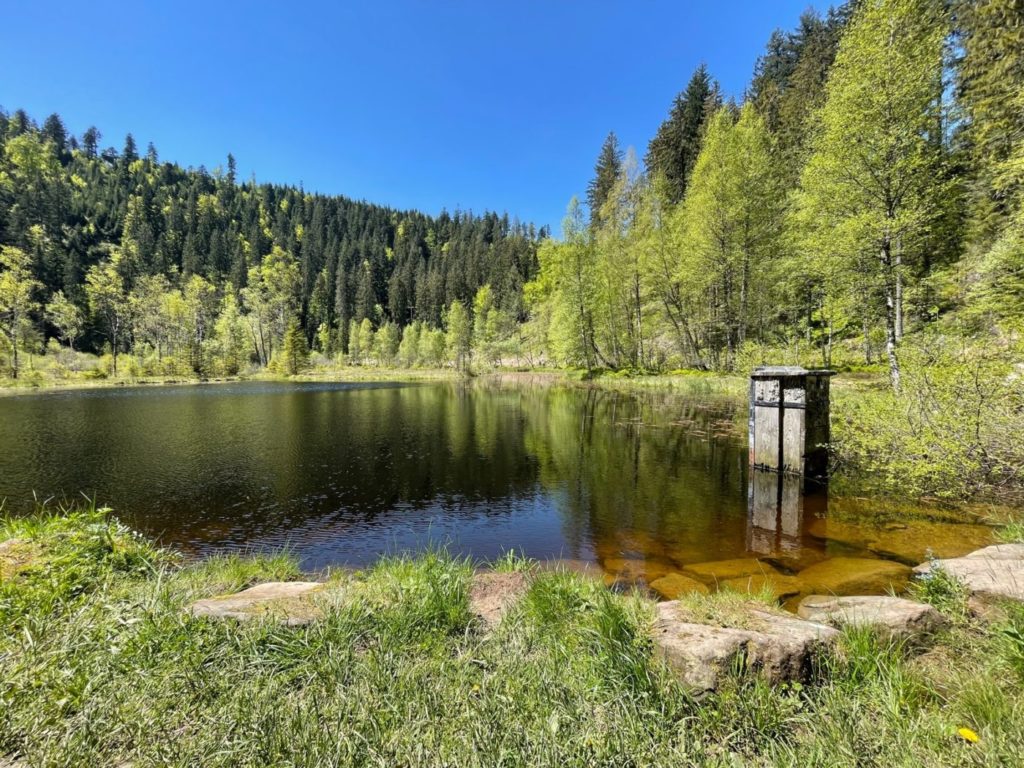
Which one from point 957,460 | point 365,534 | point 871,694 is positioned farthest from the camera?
point 365,534

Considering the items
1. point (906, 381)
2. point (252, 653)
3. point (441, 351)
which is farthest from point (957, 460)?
point (441, 351)

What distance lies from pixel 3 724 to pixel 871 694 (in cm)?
516

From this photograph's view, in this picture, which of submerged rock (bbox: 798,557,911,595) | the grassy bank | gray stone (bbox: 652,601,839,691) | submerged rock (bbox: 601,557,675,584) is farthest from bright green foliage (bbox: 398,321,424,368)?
gray stone (bbox: 652,601,839,691)

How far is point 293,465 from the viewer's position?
14625 mm

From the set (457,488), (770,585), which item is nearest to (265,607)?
(770,585)

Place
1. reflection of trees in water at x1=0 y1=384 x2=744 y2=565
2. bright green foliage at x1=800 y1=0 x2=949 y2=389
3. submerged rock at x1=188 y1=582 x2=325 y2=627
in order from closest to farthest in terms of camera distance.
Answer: submerged rock at x1=188 y1=582 x2=325 y2=627
reflection of trees in water at x1=0 y1=384 x2=744 y2=565
bright green foliage at x1=800 y1=0 x2=949 y2=389

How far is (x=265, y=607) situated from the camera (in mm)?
3799

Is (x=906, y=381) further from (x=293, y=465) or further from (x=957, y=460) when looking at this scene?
(x=293, y=465)

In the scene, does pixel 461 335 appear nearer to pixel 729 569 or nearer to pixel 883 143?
pixel 883 143

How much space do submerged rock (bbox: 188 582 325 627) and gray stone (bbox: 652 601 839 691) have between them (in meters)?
3.05

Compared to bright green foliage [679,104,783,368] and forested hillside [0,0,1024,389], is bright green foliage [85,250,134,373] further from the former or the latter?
bright green foliage [679,104,783,368]

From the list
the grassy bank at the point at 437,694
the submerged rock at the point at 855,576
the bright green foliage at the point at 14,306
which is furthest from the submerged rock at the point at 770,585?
the bright green foliage at the point at 14,306

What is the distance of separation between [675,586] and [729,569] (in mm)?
1274

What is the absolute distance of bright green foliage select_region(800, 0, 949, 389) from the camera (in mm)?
13555
